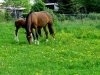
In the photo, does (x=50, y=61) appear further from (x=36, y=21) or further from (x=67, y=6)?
(x=67, y=6)

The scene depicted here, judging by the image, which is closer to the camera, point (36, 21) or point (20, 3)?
point (36, 21)

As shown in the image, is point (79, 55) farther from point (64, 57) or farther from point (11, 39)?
point (11, 39)

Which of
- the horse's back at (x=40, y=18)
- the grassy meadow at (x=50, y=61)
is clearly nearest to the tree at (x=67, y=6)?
the horse's back at (x=40, y=18)

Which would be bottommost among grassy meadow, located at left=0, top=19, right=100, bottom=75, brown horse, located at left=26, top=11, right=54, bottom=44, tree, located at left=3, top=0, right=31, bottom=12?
tree, located at left=3, top=0, right=31, bottom=12

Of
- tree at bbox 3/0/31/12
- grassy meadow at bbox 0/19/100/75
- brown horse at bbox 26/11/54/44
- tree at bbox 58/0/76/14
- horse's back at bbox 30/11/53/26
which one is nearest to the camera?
grassy meadow at bbox 0/19/100/75

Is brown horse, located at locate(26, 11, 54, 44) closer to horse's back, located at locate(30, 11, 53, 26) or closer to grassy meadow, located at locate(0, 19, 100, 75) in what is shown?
horse's back, located at locate(30, 11, 53, 26)

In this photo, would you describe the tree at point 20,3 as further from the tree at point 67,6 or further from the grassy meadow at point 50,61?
the grassy meadow at point 50,61

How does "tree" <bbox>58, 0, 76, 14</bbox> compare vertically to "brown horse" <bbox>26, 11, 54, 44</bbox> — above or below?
below

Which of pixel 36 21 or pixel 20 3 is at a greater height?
pixel 36 21

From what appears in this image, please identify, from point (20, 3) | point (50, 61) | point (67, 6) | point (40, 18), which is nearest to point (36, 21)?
point (40, 18)

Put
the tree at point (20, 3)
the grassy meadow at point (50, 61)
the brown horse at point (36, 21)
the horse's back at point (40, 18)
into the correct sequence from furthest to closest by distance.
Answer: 1. the tree at point (20, 3)
2. the horse's back at point (40, 18)
3. the brown horse at point (36, 21)
4. the grassy meadow at point (50, 61)

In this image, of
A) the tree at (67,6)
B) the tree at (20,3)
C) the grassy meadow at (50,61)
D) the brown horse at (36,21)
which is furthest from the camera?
the tree at (20,3)

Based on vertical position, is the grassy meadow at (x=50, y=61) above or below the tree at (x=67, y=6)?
A: above

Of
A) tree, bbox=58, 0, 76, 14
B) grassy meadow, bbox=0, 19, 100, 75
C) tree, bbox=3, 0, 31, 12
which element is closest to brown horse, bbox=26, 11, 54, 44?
grassy meadow, bbox=0, 19, 100, 75
